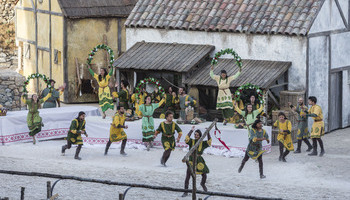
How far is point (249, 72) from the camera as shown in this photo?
25125 millimetres

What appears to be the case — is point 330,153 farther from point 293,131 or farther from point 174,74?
point 174,74

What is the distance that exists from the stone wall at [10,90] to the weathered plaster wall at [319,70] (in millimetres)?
9145

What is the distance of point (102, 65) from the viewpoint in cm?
3162

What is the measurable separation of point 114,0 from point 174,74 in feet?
20.0

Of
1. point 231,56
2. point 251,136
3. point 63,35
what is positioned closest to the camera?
point 251,136

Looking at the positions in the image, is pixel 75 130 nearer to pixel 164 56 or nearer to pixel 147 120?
pixel 147 120

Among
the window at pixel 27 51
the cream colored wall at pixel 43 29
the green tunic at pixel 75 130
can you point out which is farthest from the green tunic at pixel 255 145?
the window at pixel 27 51

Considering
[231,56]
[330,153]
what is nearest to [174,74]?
[231,56]

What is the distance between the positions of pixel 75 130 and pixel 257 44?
6.74 m

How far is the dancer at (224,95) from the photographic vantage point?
78.4ft

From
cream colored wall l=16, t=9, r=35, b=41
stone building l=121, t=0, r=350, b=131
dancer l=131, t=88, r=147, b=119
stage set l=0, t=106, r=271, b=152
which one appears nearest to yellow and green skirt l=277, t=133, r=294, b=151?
stage set l=0, t=106, r=271, b=152

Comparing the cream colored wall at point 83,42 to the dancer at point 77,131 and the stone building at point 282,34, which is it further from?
the dancer at point 77,131

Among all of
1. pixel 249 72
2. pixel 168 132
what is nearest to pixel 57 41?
pixel 249 72

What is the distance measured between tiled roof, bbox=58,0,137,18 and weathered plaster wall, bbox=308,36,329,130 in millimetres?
8993
